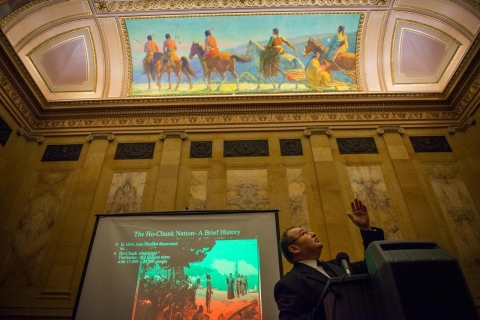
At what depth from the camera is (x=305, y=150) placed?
29.8 ft

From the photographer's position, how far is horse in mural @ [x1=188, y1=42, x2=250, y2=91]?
33.5ft

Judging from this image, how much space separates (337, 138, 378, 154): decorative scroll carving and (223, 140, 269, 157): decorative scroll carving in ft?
7.09

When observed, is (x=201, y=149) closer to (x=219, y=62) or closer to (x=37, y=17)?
(x=219, y=62)

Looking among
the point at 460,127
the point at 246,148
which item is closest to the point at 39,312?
the point at 246,148

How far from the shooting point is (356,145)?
9.16 metres

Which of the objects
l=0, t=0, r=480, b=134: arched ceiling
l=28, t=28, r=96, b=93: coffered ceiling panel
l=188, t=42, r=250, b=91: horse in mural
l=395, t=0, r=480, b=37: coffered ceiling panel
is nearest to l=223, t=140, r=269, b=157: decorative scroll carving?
l=0, t=0, r=480, b=134: arched ceiling

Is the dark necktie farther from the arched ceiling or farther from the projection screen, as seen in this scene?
the arched ceiling

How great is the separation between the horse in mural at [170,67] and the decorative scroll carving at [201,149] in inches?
86.2

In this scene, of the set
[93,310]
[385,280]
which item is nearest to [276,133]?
[93,310]

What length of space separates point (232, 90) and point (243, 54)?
1.20 metres

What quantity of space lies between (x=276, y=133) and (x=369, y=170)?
277cm

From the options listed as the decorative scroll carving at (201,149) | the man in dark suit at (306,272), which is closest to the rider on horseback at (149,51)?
the decorative scroll carving at (201,149)

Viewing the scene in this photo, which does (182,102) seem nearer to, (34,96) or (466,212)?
(34,96)

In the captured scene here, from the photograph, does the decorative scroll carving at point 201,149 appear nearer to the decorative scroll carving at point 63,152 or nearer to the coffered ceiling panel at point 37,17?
the decorative scroll carving at point 63,152
